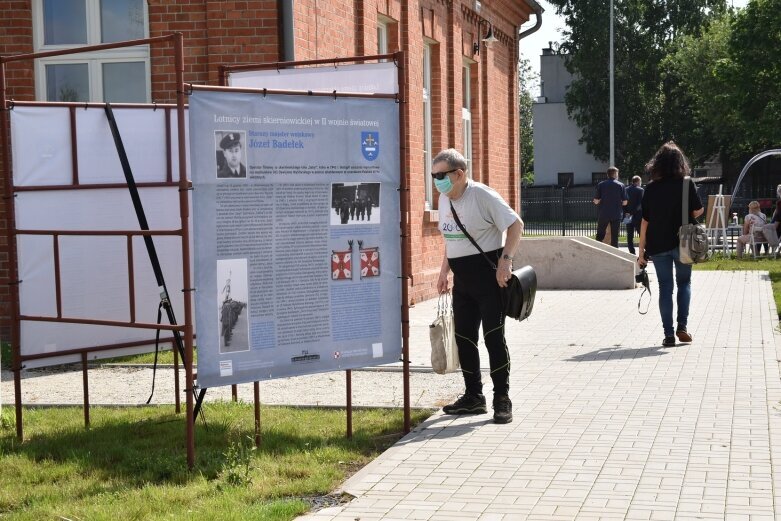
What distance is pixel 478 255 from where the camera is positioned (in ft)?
25.2

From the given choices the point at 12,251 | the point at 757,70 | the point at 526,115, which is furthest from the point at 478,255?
the point at 526,115

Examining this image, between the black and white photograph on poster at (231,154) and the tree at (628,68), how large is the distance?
54661 mm

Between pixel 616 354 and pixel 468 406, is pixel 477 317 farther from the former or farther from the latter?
pixel 616 354

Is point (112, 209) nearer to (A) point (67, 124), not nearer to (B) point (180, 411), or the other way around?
(A) point (67, 124)

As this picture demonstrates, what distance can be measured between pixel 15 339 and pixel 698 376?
17.4 ft

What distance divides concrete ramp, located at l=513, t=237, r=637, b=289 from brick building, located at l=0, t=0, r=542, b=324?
5.59 ft

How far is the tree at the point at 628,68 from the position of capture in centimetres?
5988

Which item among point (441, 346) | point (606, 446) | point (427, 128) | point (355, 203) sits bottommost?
point (606, 446)

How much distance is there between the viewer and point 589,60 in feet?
197

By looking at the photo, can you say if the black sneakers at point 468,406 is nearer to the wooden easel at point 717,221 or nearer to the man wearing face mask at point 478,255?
the man wearing face mask at point 478,255

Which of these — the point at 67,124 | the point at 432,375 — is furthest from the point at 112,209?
the point at 432,375

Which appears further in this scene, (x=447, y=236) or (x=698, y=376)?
(x=698, y=376)

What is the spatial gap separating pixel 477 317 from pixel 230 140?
2316 millimetres

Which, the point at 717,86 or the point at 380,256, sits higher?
the point at 717,86
